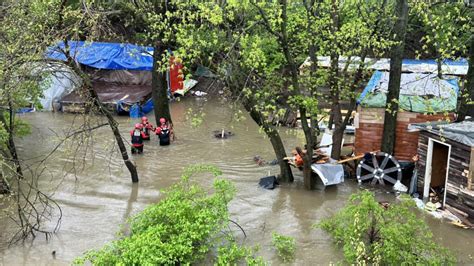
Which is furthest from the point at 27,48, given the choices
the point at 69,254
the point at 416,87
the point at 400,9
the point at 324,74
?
the point at 416,87

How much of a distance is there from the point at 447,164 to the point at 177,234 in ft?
23.0

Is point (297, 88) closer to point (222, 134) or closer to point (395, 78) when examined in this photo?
point (395, 78)

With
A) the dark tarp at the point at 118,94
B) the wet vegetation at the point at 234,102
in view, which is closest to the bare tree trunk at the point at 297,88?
the wet vegetation at the point at 234,102

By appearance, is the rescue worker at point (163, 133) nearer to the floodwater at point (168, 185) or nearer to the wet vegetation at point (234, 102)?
the floodwater at point (168, 185)

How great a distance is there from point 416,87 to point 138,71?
1624cm

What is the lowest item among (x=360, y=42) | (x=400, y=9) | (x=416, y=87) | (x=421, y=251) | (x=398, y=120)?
(x=421, y=251)

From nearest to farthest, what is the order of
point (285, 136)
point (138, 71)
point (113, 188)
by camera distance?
point (113, 188) → point (285, 136) → point (138, 71)

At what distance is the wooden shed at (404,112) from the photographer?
46.3 ft

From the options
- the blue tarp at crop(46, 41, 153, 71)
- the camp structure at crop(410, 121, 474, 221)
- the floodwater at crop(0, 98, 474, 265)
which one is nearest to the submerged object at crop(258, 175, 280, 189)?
the floodwater at crop(0, 98, 474, 265)

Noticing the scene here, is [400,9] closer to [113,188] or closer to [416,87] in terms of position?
[416,87]

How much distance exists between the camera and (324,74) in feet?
43.6

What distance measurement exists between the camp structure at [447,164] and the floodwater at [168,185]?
773mm

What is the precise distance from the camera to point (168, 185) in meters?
14.8

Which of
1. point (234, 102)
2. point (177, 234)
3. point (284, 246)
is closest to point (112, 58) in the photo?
point (234, 102)
